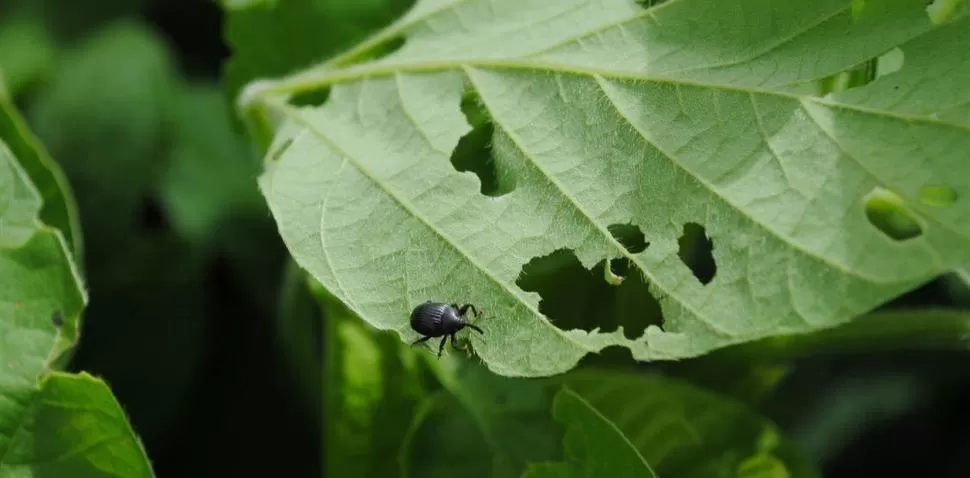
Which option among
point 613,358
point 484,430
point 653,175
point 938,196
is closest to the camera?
point 938,196

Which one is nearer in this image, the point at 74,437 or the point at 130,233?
the point at 74,437

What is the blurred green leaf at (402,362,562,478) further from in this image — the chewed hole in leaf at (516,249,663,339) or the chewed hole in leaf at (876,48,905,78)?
the chewed hole in leaf at (876,48,905,78)

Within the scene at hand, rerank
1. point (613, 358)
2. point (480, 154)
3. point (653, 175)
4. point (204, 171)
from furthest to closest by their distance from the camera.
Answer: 1. point (204, 171)
2. point (613, 358)
3. point (480, 154)
4. point (653, 175)

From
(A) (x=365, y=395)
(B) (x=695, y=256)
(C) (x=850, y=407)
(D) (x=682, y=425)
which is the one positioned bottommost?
(C) (x=850, y=407)

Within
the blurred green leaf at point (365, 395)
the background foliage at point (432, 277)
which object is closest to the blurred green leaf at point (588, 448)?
the background foliage at point (432, 277)

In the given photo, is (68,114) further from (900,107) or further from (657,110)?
(900,107)

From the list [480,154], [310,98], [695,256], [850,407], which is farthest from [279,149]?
[850,407]

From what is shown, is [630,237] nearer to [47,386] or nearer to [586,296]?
[586,296]
